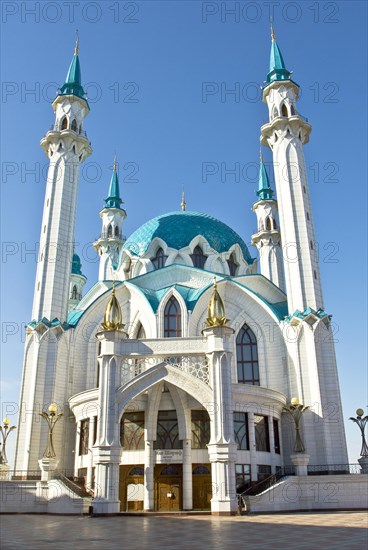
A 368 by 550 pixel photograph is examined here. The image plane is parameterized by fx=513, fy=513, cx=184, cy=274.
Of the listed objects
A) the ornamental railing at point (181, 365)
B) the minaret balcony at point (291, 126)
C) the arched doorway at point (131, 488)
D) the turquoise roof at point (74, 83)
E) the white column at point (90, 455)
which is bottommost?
the arched doorway at point (131, 488)

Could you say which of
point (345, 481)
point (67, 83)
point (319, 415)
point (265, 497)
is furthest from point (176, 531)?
point (67, 83)

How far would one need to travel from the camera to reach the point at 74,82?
34.0m

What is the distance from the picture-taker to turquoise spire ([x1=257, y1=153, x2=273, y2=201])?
40.2 m

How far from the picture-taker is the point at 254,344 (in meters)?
28.0

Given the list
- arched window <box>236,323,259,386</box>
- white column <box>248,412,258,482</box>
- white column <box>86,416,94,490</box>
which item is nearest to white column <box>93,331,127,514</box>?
white column <box>86,416,94,490</box>

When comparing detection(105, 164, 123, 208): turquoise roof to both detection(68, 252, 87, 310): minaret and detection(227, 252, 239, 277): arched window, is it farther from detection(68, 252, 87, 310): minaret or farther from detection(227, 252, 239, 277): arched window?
detection(227, 252, 239, 277): arched window

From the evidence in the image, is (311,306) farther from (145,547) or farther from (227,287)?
(145,547)

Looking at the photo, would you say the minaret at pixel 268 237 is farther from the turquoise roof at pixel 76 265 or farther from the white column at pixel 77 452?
the white column at pixel 77 452

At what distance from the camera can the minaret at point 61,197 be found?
2802cm

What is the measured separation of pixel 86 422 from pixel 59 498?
177 inches

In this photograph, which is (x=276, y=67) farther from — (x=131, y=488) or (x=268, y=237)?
(x=131, y=488)

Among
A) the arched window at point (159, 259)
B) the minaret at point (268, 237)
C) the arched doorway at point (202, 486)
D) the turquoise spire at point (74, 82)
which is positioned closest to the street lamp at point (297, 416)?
the arched doorway at point (202, 486)

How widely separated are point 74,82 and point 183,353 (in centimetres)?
2187

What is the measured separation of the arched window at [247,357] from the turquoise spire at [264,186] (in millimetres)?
15087
